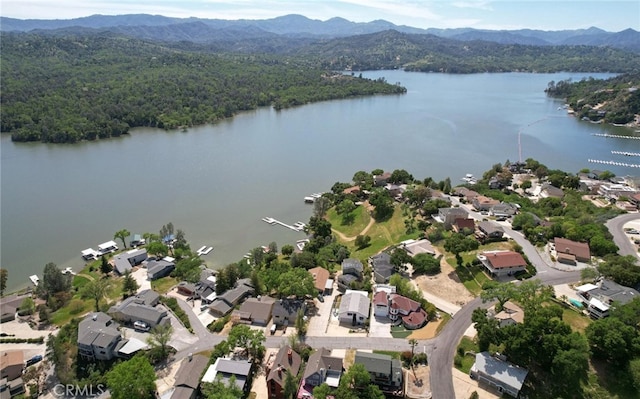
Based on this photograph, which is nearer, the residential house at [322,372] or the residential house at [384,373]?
the residential house at [384,373]

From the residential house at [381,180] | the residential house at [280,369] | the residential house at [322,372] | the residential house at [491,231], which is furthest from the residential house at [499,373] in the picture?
the residential house at [381,180]

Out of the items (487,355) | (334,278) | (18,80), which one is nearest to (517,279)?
(487,355)

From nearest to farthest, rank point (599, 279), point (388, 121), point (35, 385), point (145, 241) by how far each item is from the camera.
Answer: point (35, 385) < point (599, 279) < point (145, 241) < point (388, 121)

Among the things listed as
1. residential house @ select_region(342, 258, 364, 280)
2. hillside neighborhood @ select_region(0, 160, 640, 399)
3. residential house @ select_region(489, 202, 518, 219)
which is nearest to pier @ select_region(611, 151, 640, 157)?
hillside neighborhood @ select_region(0, 160, 640, 399)

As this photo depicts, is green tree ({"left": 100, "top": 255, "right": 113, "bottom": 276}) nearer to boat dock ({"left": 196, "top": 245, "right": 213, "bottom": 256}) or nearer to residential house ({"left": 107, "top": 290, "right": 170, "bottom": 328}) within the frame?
boat dock ({"left": 196, "top": 245, "right": 213, "bottom": 256})

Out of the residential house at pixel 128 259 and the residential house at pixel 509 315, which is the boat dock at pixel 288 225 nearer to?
the residential house at pixel 128 259

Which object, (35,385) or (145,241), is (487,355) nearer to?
(35,385)
